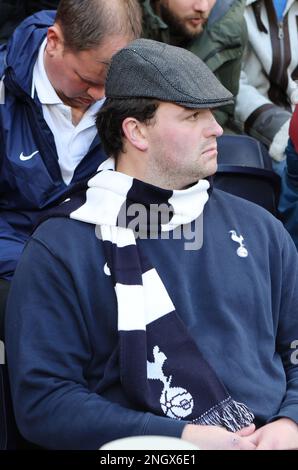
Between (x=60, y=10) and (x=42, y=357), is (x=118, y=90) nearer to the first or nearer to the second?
(x=60, y=10)

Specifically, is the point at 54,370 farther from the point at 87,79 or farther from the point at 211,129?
the point at 87,79

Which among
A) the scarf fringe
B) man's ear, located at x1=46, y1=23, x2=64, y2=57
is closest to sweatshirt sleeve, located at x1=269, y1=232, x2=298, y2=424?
the scarf fringe

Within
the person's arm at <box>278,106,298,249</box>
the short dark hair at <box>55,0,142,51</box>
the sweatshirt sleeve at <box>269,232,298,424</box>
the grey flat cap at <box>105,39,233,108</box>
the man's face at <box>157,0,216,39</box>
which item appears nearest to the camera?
the grey flat cap at <box>105,39,233,108</box>

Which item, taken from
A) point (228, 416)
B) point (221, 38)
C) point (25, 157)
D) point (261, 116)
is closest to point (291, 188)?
point (261, 116)

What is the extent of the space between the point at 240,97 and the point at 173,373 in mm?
1859

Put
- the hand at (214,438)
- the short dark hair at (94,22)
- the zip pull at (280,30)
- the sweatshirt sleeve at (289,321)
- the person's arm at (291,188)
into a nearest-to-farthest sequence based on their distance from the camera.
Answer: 1. the hand at (214,438)
2. the sweatshirt sleeve at (289,321)
3. the short dark hair at (94,22)
4. the person's arm at (291,188)
5. the zip pull at (280,30)

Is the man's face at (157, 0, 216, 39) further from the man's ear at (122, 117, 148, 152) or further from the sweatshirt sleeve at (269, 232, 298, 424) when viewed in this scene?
the sweatshirt sleeve at (269, 232, 298, 424)

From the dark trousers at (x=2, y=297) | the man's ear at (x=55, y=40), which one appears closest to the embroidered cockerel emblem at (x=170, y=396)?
the dark trousers at (x=2, y=297)

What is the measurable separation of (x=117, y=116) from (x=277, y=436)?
97 cm

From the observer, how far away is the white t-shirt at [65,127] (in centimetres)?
296

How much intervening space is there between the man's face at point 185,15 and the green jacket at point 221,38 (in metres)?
0.04

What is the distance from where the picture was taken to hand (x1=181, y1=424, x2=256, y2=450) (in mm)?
2266

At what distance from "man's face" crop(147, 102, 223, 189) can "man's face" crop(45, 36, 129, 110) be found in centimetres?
44

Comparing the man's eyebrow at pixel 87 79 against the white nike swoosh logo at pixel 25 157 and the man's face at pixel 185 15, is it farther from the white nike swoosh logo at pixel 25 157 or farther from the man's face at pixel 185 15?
the man's face at pixel 185 15
